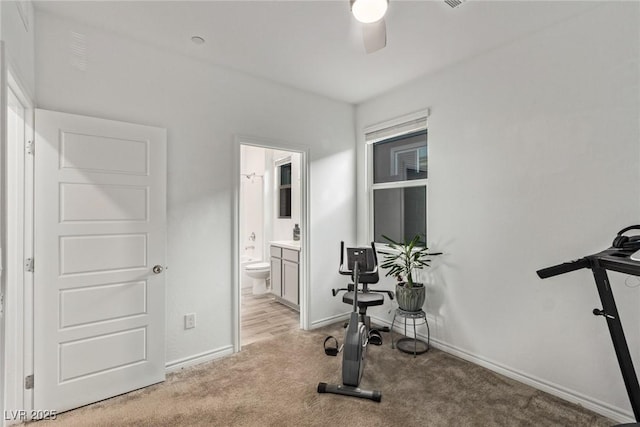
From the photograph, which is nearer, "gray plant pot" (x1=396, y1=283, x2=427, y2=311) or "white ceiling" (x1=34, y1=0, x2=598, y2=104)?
"white ceiling" (x1=34, y1=0, x2=598, y2=104)

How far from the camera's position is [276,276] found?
14.8 feet

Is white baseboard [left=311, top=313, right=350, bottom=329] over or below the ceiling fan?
below

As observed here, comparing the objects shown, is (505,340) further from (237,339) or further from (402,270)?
(237,339)

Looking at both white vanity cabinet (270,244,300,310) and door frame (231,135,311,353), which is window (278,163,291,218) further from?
door frame (231,135,311,353)

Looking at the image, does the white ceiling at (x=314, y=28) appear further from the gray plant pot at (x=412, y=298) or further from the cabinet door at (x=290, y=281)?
the cabinet door at (x=290, y=281)

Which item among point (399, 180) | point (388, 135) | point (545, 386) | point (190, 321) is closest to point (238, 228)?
point (190, 321)

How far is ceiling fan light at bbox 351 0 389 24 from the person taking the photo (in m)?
1.42

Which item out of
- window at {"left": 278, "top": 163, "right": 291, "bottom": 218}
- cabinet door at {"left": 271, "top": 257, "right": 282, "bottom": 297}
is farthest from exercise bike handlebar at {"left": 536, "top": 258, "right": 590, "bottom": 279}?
window at {"left": 278, "top": 163, "right": 291, "bottom": 218}

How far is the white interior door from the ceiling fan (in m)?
1.74

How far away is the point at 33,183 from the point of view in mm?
2012

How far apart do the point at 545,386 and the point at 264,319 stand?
9.40ft

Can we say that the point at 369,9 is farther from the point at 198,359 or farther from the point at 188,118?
the point at 198,359

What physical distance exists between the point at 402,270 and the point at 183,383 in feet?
7.18

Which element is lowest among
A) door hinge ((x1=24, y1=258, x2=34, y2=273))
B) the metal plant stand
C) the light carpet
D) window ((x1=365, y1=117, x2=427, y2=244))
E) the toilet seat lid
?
the light carpet
